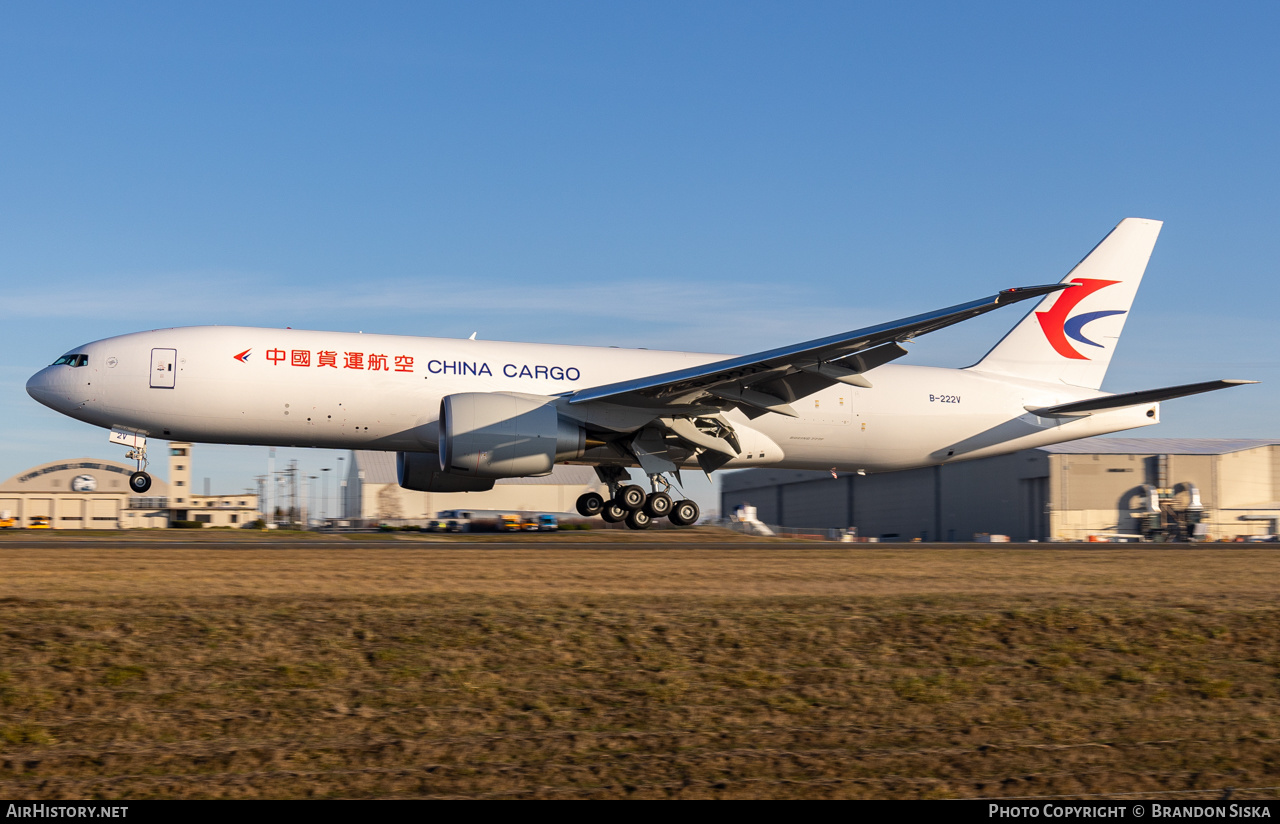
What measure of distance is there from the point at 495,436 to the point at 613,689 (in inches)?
514

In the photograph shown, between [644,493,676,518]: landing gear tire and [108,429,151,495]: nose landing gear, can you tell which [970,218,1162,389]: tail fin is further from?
[108,429,151,495]: nose landing gear

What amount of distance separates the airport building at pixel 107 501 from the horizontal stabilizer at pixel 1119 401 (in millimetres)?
59036

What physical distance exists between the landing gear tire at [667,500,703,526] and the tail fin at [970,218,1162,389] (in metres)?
9.35

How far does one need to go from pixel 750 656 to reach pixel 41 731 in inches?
271

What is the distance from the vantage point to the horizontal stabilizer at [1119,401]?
24.5 metres

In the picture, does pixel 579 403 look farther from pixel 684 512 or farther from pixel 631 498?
pixel 684 512

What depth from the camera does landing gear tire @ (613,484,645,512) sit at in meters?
27.1

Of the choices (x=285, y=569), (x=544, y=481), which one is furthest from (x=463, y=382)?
(x=544, y=481)

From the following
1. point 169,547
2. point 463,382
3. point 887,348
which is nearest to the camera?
point 169,547

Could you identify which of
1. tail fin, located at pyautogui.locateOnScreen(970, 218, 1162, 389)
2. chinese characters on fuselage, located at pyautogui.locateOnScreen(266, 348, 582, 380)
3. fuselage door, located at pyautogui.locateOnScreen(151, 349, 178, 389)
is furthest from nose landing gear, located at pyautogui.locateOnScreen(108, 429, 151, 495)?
tail fin, located at pyautogui.locateOnScreen(970, 218, 1162, 389)

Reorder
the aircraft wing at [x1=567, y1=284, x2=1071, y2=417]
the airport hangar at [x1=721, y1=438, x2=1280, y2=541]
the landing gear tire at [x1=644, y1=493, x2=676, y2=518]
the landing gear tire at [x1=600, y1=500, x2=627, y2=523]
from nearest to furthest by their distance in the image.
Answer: the aircraft wing at [x1=567, y1=284, x2=1071, y2=417]
the landing gear tire at [x1=644, y1=493, x2=676, y2=518]
the landing gear tire at [x1=600, y1=500, x2=627, y2=523]
the airport hangar at [x1=721, y1=438, x2=1280, y2=541]

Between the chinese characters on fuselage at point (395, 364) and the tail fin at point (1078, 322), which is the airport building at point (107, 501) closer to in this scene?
the chinese characters on fuselage at point (395, 364)

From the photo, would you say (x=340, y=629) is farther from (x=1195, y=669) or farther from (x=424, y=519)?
(x=424, y=519)

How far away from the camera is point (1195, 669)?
39.8 ft
